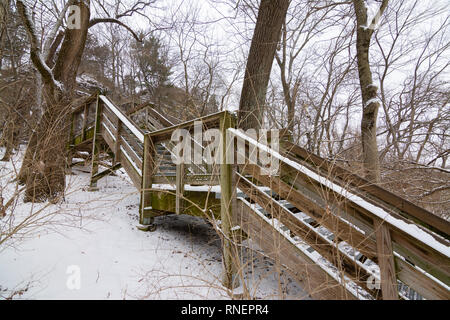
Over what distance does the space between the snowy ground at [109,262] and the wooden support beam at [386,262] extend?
67 centimetres

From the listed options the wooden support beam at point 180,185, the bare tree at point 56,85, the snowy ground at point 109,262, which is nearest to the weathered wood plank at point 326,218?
the snowy ground at point 109,262

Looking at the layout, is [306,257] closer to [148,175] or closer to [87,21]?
[148,175]

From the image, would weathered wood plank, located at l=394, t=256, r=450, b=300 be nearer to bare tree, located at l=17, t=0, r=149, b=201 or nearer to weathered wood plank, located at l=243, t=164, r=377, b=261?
weathered wood plank, located at l=243, t=164, r=377, b=261

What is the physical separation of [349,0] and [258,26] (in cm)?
334

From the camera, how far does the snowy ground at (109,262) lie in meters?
2.12

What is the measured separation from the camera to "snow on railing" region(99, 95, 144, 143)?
411 centimetres

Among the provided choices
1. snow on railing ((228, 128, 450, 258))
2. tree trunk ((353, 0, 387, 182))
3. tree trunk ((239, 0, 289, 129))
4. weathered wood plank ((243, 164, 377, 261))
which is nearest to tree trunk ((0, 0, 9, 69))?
weathered wood plank ((243, 164, 377, 261))

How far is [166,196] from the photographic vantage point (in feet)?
11.9

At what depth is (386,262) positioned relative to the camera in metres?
1.49

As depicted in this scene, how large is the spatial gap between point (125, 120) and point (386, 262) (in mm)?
4745
